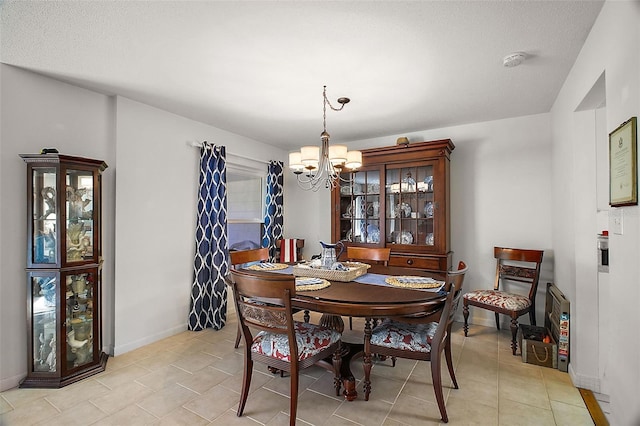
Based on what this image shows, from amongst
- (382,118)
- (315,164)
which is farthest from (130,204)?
(382,118)

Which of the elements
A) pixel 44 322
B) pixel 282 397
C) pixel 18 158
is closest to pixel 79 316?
pixel 44 322

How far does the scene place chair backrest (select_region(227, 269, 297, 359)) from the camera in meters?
1.63

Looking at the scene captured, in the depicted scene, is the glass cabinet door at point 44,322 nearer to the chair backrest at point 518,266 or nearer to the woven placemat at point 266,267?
the woven placemat at point 266,267

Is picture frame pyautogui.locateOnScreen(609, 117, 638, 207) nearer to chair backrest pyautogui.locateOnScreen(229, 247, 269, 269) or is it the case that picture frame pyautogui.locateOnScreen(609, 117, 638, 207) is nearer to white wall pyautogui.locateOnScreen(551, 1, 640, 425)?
white wall pyautogui.locateOnScreen(551, 1, 640, 425)

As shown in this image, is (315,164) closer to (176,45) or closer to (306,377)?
(176,45)

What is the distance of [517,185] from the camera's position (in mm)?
3342

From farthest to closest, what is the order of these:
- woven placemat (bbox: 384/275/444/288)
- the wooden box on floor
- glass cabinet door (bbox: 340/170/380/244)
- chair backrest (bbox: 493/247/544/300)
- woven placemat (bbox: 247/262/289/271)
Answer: glass cabinet door (bbox: 340/170/380/244) → chair backrest (bbox: 493/247/544/300) → woven placemat (bbox: 247/262/289/271) → the wooden box on floor → woven placemat (bbox: 384/275/444/288)

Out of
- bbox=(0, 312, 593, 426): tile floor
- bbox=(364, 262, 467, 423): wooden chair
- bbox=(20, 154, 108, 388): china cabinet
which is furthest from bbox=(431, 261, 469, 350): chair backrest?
bbox=(20, 154, 108, 388): china cabinet

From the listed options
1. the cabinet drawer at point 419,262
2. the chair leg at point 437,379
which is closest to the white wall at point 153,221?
the cabinet drawer at point 419,262

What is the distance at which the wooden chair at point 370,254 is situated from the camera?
3064mm

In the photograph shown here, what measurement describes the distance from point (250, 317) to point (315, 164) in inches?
48.9

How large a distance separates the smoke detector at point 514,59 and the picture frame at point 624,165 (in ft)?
2.73

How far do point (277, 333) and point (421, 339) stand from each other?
918 mm

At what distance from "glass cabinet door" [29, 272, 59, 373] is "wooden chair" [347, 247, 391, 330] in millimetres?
2498
